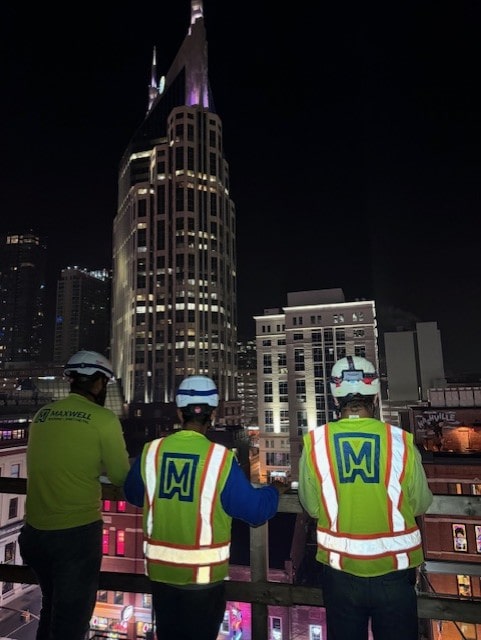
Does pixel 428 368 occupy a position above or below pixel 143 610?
above

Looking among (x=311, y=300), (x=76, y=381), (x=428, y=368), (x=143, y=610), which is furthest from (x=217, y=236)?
(x=76, y=381)

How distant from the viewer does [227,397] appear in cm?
8944

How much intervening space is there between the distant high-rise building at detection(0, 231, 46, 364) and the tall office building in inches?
3928

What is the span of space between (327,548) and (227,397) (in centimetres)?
8785

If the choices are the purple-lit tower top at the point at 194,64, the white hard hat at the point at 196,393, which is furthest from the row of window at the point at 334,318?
the white hard hat at the point at 196,393

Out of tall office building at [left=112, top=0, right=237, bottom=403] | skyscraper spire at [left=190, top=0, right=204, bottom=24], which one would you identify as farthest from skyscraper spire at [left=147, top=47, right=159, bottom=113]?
tall office building at [left=112, top=0, right=237, bottom=403]

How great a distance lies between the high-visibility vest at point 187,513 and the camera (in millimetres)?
2906

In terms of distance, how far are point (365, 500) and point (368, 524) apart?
0.16m

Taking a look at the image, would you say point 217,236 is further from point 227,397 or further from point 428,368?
point 428,368

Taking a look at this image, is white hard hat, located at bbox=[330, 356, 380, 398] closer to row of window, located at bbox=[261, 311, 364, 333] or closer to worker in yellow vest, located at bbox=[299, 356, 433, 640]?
worker in yellow vest, located at bbox=[299, 356, 433, 640]

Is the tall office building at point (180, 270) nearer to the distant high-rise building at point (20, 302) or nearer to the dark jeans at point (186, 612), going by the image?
the dark jeans at point (186, 612)

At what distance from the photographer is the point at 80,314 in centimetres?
18362

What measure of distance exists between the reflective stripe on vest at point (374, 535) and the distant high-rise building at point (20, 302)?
19940cm

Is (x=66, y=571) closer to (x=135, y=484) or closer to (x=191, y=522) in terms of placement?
(x=135, y=484)
